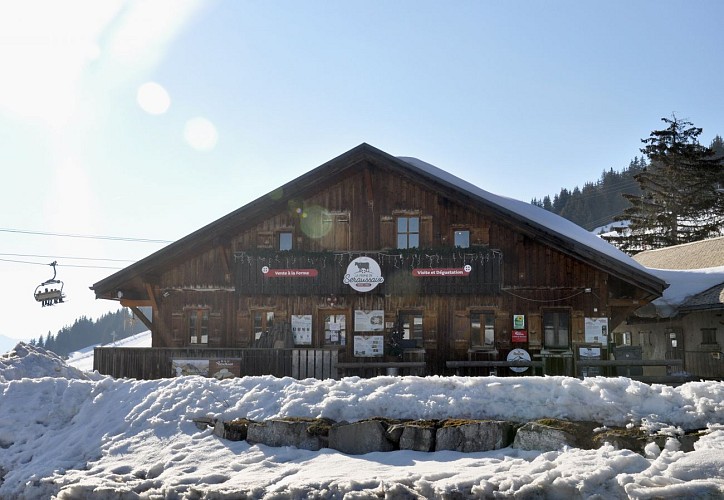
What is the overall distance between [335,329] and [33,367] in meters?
9.59

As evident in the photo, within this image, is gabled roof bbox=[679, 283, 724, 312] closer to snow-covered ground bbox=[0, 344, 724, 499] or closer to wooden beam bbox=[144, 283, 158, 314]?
snow-covered ground bbox=[0, 344, 724, 499]

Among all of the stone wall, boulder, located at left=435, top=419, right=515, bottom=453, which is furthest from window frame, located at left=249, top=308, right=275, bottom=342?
boulder, located at left=435, top=419, right=515, bottom=453

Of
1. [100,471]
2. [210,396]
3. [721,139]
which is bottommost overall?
[100,471]

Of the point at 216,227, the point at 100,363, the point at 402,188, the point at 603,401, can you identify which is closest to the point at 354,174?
the point at 402,188

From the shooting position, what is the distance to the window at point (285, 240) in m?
23.0

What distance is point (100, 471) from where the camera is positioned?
10414 mm

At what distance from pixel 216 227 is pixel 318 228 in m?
3.25

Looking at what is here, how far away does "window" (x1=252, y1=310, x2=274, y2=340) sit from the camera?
22500 mm

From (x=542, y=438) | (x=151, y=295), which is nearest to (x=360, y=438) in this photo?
(x=542, y=438)

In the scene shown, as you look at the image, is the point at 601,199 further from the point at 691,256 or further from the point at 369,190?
the point at 369,190

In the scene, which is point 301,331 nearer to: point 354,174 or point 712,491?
point 354,174

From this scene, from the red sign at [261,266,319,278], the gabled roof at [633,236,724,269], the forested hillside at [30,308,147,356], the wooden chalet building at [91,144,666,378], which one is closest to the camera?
the wooden chalet building at [91,144,666,378]

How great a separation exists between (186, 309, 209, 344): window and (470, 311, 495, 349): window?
851cm

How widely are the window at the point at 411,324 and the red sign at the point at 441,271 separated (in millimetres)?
1231
